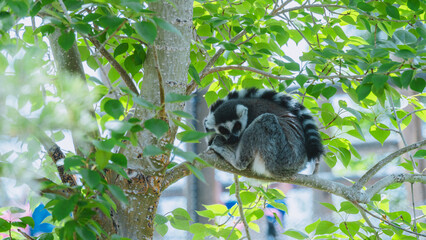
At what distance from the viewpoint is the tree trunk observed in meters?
1.30

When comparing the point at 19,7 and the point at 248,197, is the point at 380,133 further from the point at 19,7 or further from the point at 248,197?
the point at 19,7

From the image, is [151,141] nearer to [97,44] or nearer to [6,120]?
[97,44]

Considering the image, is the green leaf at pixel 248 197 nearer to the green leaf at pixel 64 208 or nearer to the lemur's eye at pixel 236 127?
the lemur's eye at pixel 236 127

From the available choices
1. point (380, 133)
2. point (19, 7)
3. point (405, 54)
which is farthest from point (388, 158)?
point (19, 7)

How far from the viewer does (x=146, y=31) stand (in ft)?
2.86

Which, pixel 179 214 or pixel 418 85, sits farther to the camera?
pixel 179 214

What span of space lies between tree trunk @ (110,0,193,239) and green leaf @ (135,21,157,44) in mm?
403

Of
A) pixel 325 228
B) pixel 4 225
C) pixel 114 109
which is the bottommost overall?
pixel 325 228

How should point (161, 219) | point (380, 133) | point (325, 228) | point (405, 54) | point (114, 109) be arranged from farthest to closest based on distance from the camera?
point (380, 133) < point (325, 228) < point (161, 219) < point (405, 54) < point (114, 109)

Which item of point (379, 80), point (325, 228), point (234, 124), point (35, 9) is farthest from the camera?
point (234, 124)

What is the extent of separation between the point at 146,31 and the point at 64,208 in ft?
1.26

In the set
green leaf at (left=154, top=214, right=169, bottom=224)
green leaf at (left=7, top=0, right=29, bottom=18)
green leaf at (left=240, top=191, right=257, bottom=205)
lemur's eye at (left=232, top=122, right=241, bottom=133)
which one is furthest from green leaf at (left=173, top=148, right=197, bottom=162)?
lemur's eye at (left=232, top=122, right=241, bottom=133)

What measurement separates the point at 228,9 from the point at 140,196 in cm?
83

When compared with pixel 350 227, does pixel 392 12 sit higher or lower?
higher
